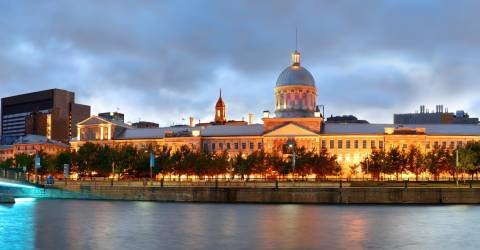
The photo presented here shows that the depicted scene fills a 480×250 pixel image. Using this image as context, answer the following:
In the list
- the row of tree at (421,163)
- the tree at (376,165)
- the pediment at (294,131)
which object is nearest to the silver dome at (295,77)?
the pediment at (294,131)

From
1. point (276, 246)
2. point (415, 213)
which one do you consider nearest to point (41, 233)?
point (276, 246)

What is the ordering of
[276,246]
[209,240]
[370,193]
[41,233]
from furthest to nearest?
1. [370,193]
2. [41,233]
3. [209,240]
4. [276,246]

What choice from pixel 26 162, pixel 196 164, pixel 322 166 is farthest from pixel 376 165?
pixel 26 162

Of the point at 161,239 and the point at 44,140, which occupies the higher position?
the point at 44,140

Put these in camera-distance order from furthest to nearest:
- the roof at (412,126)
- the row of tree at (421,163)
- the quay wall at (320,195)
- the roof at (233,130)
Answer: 1. the roof at (233,130)
2. the roof at (412,126)
3. the row of tree at (421,163)
4. the quay wall at (320,195)

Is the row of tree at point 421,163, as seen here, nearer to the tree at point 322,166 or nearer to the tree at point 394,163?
the tree at point 394,163

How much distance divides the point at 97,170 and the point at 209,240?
82820mm

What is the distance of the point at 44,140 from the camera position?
19938 cm

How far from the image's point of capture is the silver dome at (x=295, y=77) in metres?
152

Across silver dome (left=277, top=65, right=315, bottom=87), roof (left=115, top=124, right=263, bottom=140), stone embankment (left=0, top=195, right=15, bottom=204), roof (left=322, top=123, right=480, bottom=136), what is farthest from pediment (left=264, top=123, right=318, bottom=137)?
stone embankment (left=0, top=195, right=15, bottom=204)

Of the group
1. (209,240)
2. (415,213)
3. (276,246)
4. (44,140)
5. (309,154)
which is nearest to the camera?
(276,246)

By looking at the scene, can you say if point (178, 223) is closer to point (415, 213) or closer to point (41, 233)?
point (41, 233)

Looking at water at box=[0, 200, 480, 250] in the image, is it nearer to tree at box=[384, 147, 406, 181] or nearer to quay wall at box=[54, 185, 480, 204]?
quay wall at box=[54, 185, 480, 204]

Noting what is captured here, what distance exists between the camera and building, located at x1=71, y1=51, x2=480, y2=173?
14425 cm
